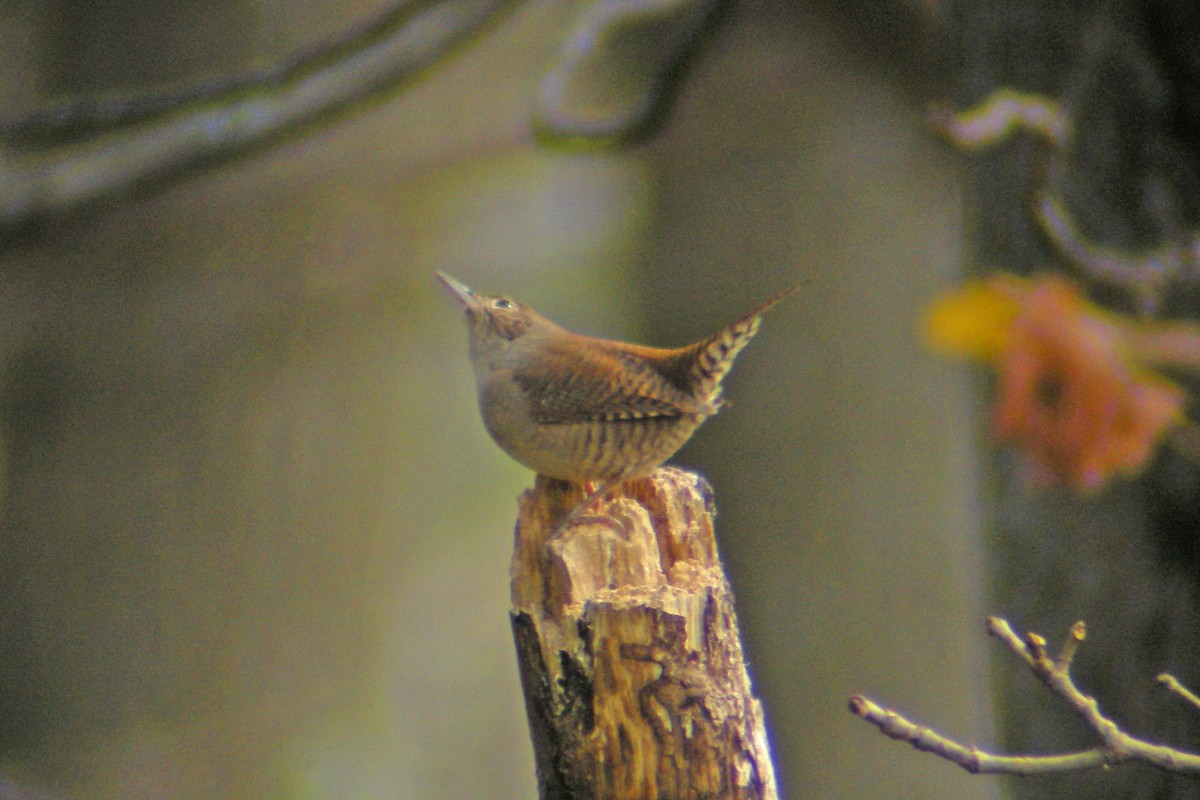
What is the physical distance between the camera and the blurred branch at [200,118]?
1.55 meters

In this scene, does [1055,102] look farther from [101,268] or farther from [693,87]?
[101,268]

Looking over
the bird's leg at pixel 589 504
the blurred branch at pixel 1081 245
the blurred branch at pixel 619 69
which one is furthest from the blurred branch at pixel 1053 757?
the blurred branch at pixel 619 69

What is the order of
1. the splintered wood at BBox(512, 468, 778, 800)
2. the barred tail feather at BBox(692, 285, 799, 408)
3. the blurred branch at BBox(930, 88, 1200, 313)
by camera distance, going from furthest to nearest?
the blurred branch at BBox(930, 88, 1200, 313), the barred tail feather at BBox(692, 285, 799, 408), the splintered wood at BBox(512, 468, 778, 800)

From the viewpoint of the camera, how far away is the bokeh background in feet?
5.89

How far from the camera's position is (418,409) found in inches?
83.4

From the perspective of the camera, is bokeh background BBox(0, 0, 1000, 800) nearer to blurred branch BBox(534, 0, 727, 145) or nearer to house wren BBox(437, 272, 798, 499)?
blurred branch BBox(534, 0, 727, 145)

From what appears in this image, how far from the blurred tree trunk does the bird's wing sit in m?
0.66

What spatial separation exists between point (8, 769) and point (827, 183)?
2.05 m

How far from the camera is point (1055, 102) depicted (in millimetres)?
1324

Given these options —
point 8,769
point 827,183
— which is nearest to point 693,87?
point 827,183

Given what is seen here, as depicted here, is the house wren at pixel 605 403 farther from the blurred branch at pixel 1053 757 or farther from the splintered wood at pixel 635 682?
the blurred branch at pixel 1053 757

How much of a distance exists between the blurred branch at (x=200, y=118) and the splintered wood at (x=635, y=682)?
3.63 ft

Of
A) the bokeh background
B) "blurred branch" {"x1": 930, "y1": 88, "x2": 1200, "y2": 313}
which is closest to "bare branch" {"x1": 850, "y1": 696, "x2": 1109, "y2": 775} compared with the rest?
"blurred branch" {"x1": 930, "y1": 88, "x2": 1200, "y2": 313}

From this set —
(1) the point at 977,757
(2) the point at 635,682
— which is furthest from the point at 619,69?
(1) the point at 977,757
